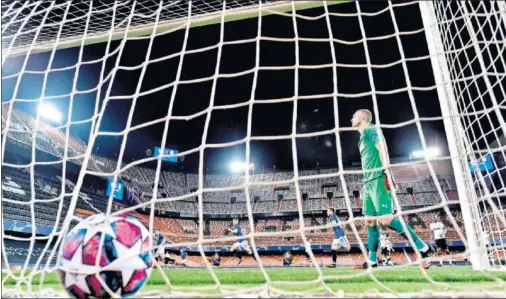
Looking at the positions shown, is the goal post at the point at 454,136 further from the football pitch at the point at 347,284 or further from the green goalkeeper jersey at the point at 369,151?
the green goalkeeper jersey at the point at 369,151

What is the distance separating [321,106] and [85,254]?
18.5 metres

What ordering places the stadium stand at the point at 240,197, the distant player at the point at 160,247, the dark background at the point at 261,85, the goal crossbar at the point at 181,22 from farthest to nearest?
the stadium stand at the point at 240,197 < the dark background at the point at 261,85 < the goal crossbar at the point at 181,22 < the distant player at the point at 160,247

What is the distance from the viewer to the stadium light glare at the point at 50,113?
53.1 ft

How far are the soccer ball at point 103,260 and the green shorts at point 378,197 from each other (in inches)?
85.6

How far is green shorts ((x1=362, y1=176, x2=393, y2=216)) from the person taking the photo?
3301 millimetres

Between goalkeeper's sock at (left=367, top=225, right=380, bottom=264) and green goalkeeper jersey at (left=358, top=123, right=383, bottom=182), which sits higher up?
green goalkeeper jersey at (left=358, top=123, right=383, bottom=182)

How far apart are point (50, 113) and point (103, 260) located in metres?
17.1

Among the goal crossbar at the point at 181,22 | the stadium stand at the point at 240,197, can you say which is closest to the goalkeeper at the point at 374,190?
the goal crossbar at the point at 181,22

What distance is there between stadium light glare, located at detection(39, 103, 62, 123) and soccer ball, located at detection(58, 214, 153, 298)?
16587 mm

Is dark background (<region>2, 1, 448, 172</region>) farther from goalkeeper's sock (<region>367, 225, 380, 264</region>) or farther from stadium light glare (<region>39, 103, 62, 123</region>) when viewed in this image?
goalkeeper's sock (<region>367, 225, 380, 264</region>)

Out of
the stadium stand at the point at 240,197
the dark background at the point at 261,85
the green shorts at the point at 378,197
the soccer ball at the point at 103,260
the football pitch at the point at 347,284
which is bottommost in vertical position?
the football pitch at the point at 347,284

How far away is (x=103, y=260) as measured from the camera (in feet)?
5.40

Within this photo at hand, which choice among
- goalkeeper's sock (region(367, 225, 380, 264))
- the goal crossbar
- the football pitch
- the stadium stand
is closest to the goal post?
the football pitch

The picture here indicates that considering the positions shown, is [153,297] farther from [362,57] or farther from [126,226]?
[362,57]
